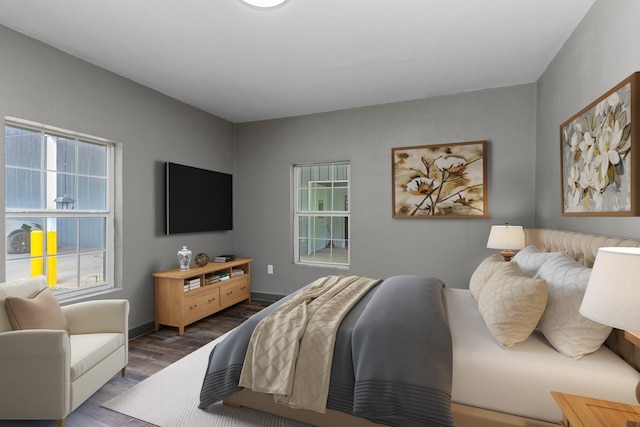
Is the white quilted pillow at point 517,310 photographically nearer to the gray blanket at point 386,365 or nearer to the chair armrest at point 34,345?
the gray blanket at point 386,365

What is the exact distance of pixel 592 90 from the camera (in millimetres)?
2201

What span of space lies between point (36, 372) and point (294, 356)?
1.42 meters

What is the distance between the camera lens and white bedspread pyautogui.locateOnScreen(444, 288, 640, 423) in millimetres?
1369

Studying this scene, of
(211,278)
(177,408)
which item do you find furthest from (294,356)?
(211,278)

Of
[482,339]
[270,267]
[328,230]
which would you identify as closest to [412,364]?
[482,339]

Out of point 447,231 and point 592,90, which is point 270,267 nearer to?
point 447,231

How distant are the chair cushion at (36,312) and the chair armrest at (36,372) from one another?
17 centimetres

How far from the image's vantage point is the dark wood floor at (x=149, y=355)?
195cm

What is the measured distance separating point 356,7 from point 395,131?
2.00 metres

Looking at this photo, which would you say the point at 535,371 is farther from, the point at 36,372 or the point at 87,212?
the point at 87,212

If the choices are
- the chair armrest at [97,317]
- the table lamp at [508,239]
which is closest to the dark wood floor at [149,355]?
the chair armrest at [97,317]

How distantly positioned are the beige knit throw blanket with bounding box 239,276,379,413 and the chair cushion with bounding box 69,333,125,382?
39.2 inches

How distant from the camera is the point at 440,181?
381 centimetres

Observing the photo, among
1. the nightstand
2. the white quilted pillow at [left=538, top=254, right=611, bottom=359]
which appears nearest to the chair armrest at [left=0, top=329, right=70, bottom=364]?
the nightstand
